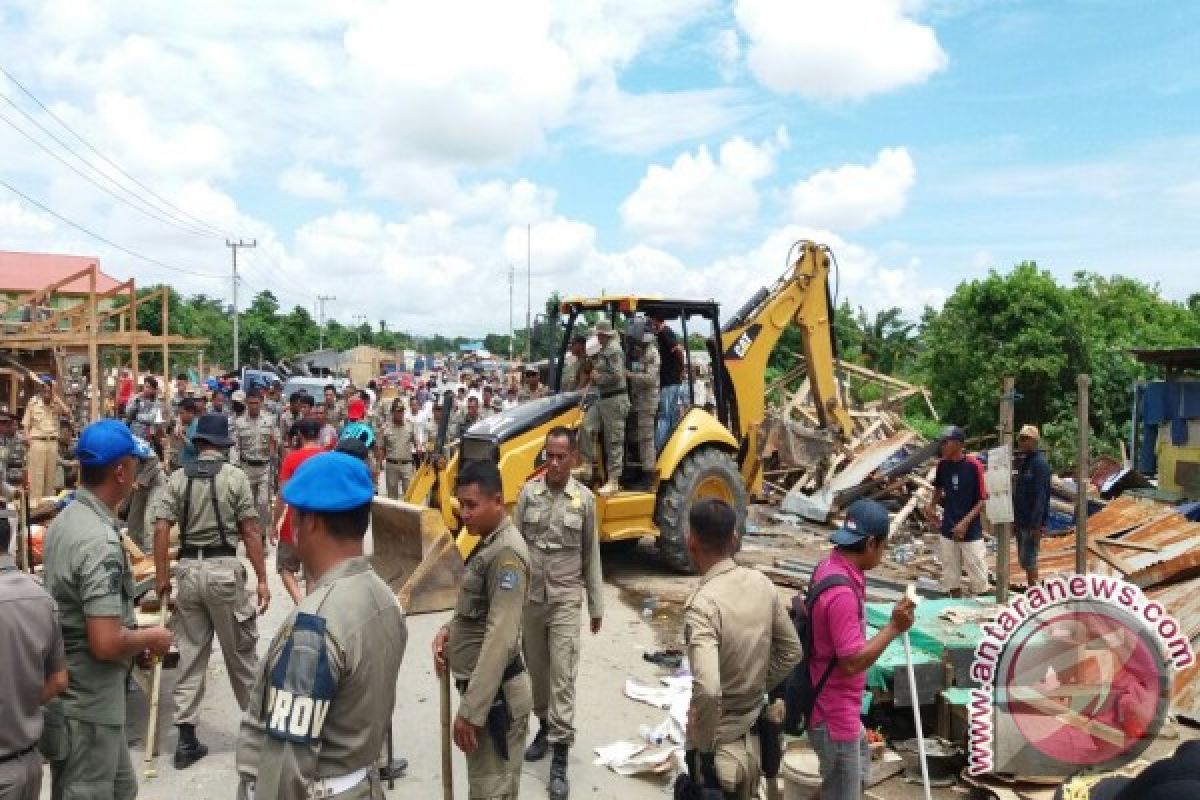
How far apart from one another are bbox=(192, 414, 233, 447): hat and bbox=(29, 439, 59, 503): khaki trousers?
7217 millimetres

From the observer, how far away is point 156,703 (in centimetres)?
461

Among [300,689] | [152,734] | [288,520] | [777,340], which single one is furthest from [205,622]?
[777,340]

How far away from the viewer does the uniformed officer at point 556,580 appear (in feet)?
15.2

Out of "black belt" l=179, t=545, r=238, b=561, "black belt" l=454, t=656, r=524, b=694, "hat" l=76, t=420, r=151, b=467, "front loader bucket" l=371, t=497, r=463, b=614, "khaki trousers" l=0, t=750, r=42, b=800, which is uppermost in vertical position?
"hat" l=76, t=420, r=151, b=467

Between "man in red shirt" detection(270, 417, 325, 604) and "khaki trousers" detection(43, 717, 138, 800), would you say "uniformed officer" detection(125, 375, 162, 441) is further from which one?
"khaki trousers" detection(43, 717, 138, 800)

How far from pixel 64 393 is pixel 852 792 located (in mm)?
15322

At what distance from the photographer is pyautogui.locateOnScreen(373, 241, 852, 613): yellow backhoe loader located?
7531 mm

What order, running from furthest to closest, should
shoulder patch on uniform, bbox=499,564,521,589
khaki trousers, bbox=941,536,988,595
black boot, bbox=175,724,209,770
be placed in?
khaki trousers, bbox=941,536,988,595 → black boot, bbox=175,724,209,770 → shoulder patch on uniform, bbox=499,564,521,589

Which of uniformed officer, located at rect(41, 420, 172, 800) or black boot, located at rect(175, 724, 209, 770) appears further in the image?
black boot, located at rect(175, 724, 209, 770)

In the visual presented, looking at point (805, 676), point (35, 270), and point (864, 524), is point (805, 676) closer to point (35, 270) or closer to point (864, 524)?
point (864, 524)

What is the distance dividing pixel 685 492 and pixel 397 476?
4.55 meters

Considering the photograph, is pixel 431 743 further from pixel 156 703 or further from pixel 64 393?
pixel 64 393

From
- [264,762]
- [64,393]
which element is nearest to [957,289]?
[64,393]

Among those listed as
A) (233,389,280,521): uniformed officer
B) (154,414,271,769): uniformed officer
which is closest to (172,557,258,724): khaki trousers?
(154,414,271,769): uniformed officer
